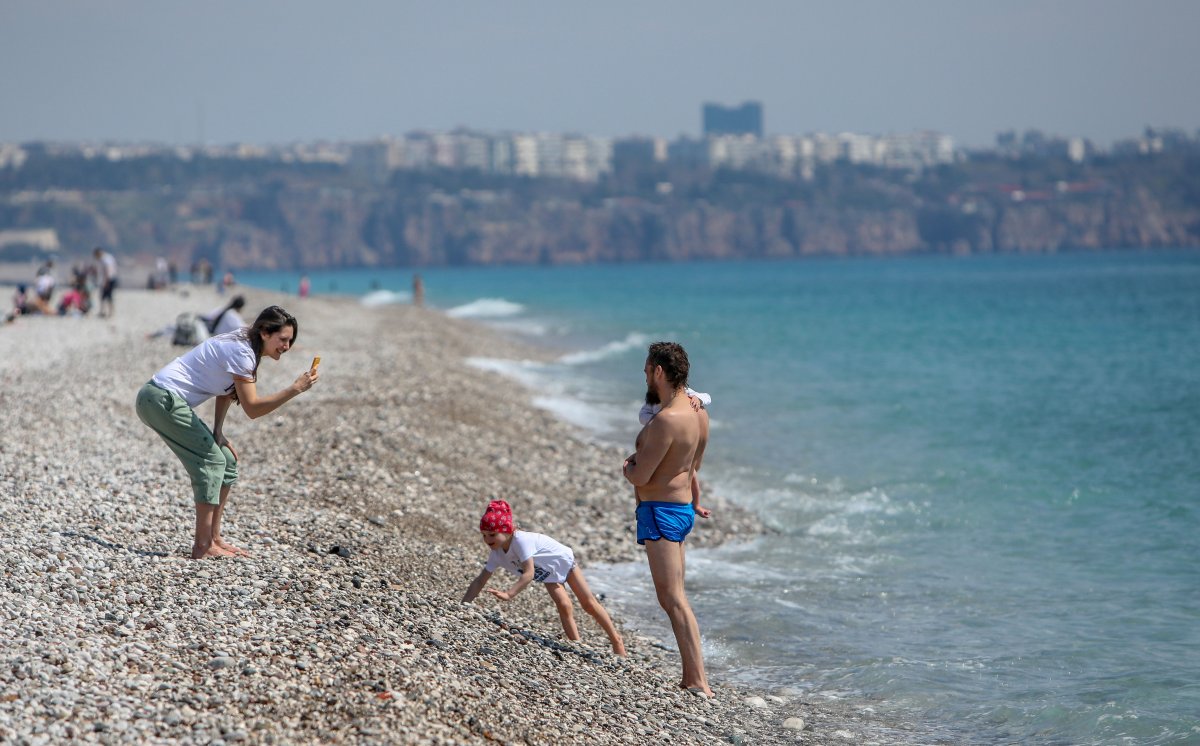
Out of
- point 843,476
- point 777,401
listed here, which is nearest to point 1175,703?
point 843,476

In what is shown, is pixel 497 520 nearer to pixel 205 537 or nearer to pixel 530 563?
pixel 530 563

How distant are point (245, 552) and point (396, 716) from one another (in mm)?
2781

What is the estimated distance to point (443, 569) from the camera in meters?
8.95

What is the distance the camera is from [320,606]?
6832 mm

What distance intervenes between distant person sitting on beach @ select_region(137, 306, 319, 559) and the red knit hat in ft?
4.50

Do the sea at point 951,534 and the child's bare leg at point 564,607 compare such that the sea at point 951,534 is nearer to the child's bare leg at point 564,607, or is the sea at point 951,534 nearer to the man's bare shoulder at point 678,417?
the child's bare leg at point 564,607

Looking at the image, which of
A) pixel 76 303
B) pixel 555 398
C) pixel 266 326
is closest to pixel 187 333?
pixel 555 398

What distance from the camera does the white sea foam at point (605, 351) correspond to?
33.1m

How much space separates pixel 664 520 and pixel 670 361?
0.95 metres

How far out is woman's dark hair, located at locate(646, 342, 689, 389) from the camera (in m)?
6.43

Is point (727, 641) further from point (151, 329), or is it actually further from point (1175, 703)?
point (151, 329)

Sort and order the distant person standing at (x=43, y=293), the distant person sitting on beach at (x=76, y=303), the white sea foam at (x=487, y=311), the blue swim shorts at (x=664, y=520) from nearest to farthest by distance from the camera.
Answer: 1. the blue swim shorts at (x=664, y=520)
2. the distant person standing at (x=43, y=293)
3. the distant person sitting on beach at (x=76, y=303)
4. the white sea foam at (x=487, y=311)

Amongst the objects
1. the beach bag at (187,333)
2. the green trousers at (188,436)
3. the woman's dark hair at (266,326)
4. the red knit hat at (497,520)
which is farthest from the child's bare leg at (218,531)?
the beach bag at (187,333)

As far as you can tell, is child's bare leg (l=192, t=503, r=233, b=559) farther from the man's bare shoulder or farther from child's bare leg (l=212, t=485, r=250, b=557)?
the man's bare shoulder
